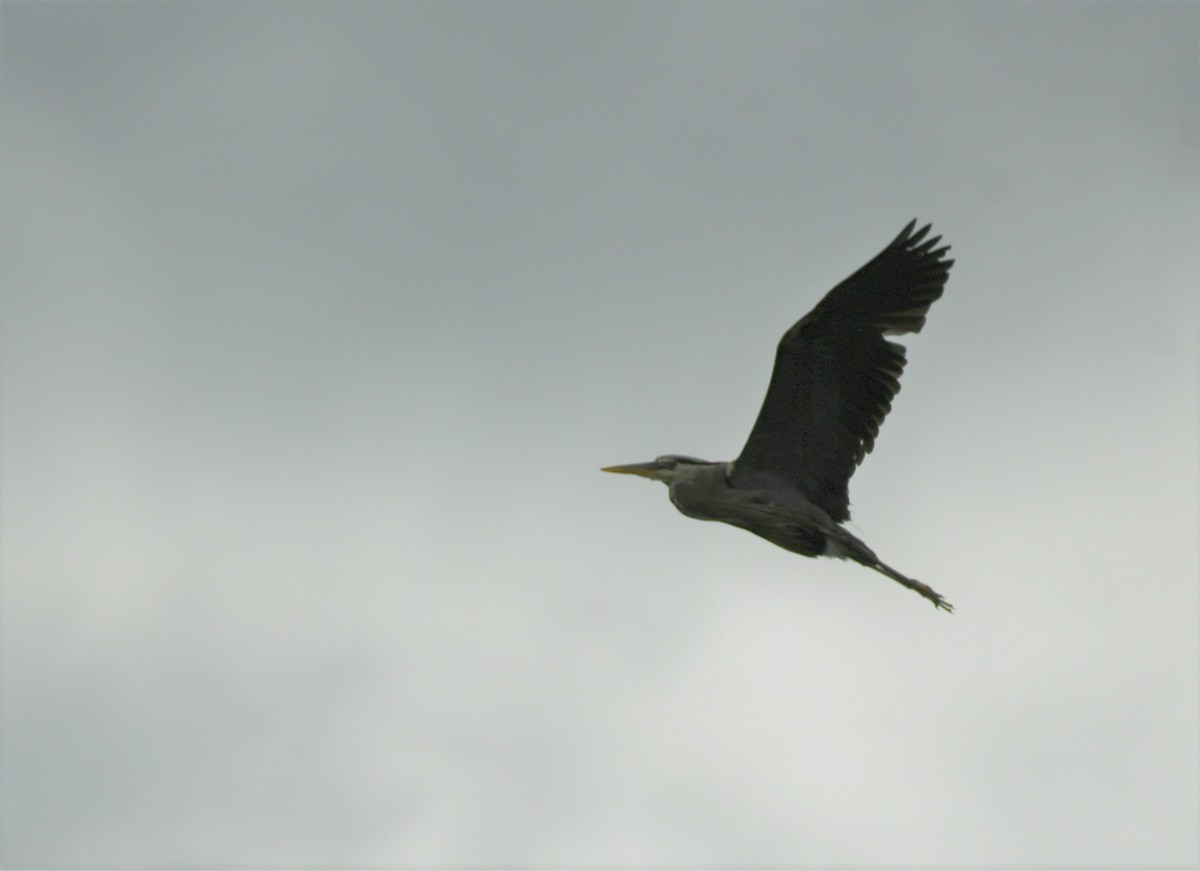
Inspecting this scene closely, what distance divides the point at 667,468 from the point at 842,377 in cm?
152

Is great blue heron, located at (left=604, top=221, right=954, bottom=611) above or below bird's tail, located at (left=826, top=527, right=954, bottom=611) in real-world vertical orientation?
above

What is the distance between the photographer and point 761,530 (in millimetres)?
9055

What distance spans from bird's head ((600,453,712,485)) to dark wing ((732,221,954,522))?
0.47m

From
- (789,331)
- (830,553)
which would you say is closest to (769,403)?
(789,331)

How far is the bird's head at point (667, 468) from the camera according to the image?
361 inches

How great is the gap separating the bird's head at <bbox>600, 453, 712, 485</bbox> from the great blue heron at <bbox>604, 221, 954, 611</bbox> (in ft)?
0.45

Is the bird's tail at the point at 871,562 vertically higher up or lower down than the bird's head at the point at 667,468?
lower down

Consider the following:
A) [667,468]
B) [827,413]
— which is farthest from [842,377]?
[667,468]

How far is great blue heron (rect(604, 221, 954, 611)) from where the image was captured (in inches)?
337

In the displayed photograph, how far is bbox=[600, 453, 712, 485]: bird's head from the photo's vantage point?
9.17 m

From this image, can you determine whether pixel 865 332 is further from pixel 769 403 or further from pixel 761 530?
pixel 761 530

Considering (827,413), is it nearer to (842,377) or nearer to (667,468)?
(842,377)

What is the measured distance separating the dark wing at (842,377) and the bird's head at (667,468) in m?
0.47

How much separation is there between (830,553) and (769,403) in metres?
1.17
